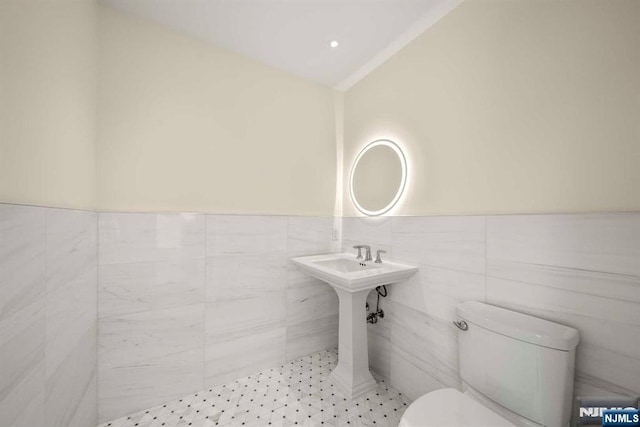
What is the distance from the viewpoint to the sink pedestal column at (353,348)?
5.24 feet

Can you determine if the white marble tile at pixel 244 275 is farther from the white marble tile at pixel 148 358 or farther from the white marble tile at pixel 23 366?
the white marble tile at pixel 23 366

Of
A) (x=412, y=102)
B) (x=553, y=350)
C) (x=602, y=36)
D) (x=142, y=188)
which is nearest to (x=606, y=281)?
(x=553, y=350)

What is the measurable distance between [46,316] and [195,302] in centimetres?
81

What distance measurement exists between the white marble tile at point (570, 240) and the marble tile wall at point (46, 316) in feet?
5.94

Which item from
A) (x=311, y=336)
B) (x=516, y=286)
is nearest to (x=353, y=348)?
(x=311, y=336)

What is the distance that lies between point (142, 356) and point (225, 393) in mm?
585

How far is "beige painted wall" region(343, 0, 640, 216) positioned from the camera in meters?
0.89

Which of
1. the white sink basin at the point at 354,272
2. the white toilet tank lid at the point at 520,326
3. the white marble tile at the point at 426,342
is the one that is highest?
the white sink basin at the point at 354,272

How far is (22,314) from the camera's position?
706mm

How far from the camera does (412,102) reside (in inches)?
64.9

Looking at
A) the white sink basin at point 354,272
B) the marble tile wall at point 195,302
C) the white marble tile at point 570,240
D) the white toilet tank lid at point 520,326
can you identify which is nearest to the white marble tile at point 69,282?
the marble tile wall at point 195,302

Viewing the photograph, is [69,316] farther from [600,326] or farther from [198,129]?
[600,326]

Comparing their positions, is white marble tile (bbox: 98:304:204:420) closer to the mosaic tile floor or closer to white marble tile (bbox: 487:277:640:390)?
the mosaic tile floor

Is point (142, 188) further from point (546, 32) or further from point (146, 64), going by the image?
point (546, 32)
